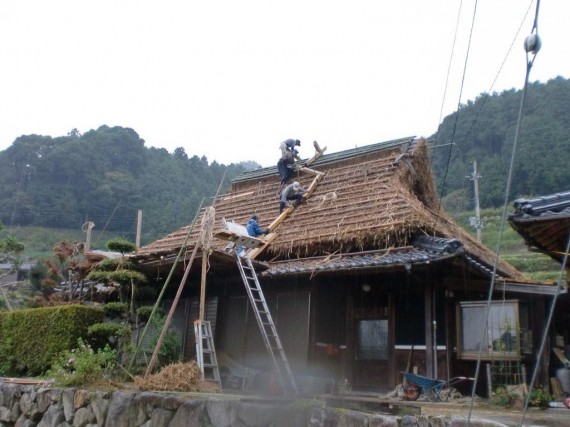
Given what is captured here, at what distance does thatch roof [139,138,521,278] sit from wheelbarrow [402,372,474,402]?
2.14 metres

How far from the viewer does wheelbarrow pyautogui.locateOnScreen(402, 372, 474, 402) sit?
8.19m

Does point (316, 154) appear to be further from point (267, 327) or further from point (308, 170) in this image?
point (267, 327)

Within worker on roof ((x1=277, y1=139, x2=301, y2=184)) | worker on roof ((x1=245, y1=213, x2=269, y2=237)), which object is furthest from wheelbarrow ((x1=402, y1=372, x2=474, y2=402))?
worker on roof ((x1=277, y1=139, x2=301, y2=184))

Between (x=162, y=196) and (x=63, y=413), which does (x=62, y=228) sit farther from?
(x=63, y=413)

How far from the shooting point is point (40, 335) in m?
10.4

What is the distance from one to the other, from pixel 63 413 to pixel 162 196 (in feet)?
100

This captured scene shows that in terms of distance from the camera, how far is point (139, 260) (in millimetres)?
10305

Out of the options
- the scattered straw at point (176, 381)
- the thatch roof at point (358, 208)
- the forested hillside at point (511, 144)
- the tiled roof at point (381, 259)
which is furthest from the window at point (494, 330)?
the forested hillside at point (511, 144)

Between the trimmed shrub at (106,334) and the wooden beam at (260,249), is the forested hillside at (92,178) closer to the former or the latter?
the wooden beam at (260,249)

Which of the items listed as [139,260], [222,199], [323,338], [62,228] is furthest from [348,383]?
[62,228]

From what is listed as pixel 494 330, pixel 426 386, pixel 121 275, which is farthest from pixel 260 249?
pixel 494 330

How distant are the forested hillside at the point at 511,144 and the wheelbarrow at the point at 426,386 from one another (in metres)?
19.4

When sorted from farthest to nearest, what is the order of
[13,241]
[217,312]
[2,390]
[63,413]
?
1. [13,241]
2. [217,312]
3. [2,390]
4. [63,413]

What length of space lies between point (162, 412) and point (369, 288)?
15.5ft
